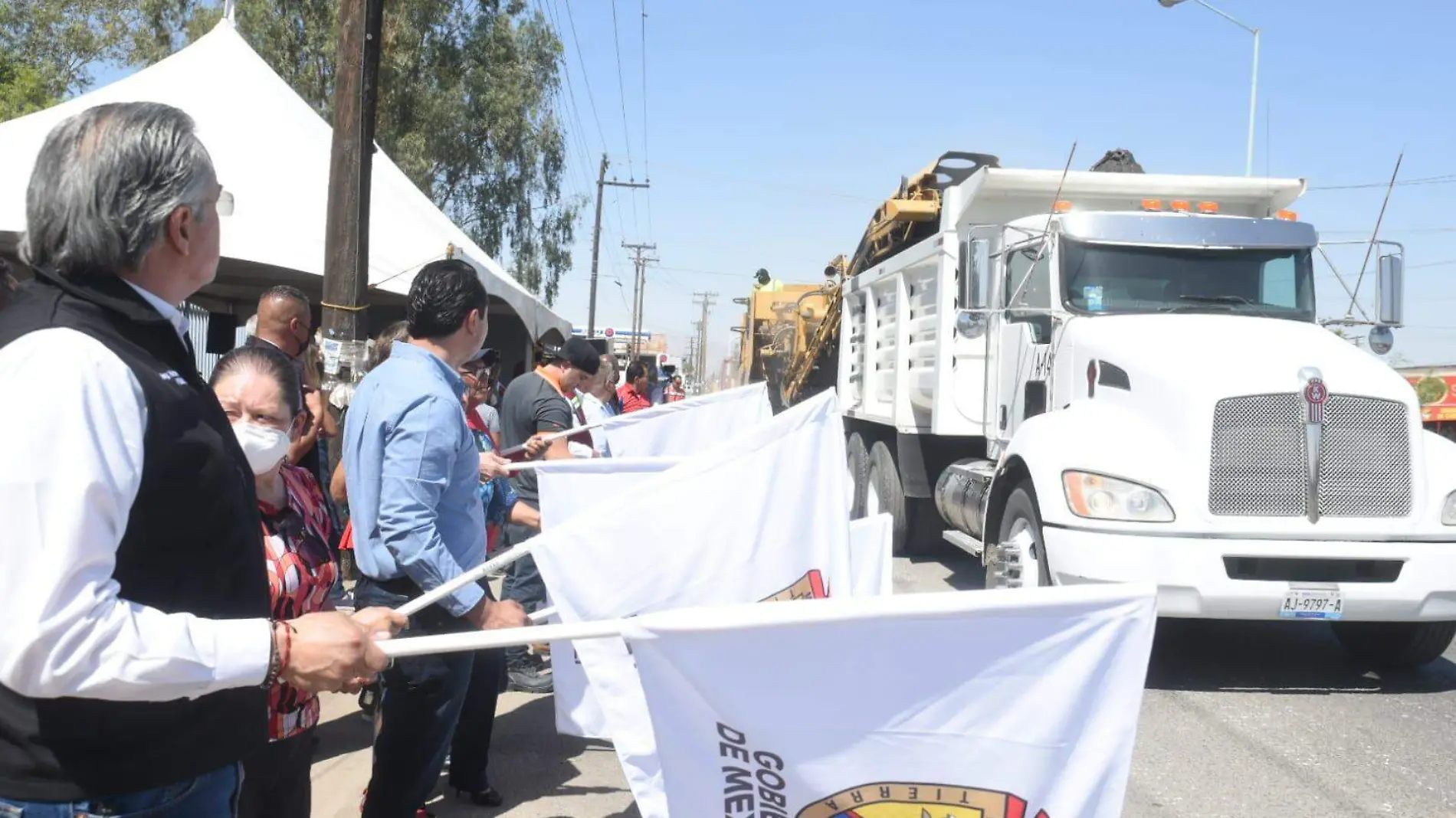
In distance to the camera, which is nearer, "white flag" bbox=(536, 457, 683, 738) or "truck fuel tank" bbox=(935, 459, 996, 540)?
"white flag" bbox=(536, 457, 683, 738)

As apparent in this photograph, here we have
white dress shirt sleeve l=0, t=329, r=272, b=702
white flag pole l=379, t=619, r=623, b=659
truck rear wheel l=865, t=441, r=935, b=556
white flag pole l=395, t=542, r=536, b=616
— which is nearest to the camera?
white dress shirt sleeve l=0, t=329, r=272, b=702

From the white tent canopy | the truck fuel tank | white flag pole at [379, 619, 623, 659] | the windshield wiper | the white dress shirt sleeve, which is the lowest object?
the truck fuel tank

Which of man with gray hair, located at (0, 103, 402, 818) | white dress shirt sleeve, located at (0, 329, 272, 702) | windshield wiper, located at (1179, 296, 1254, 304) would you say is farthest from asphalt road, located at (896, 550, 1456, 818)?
white dress shirt sleeve, located at (0, 329, 272, 702)

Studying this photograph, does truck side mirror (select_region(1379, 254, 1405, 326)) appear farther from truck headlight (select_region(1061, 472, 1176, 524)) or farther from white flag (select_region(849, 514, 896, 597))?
white flag (select_region(849, 514, 896, 597))

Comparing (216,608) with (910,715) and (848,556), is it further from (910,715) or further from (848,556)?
(848,556)

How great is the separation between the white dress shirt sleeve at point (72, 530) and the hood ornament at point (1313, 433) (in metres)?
5.83

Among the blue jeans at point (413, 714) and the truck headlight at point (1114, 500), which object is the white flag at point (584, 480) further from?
the truck headlight at point (1114, 500)

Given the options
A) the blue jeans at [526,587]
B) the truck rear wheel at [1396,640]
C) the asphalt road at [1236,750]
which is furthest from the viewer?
the truck rear wheel at [1396,640]

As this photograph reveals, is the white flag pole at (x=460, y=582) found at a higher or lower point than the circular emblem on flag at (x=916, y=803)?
higher

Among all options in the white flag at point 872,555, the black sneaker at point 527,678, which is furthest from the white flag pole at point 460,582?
the black sneaker at point 527,678

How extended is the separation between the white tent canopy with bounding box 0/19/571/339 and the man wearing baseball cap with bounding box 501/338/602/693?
441 centimetres

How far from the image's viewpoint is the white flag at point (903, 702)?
199 centimetres

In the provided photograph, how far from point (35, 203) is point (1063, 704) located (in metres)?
1.91

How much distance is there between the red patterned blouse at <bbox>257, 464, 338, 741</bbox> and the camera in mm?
2861
